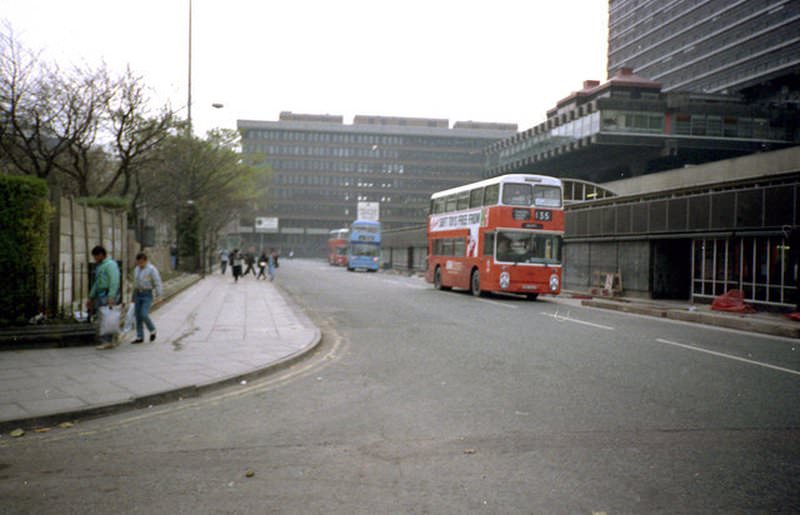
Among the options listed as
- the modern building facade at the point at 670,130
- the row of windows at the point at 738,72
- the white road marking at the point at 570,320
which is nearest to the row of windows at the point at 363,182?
the row of windows at the point at 738,72

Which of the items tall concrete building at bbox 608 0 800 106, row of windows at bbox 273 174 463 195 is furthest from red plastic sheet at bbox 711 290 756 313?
row of windows at bbox 273 174 463 195

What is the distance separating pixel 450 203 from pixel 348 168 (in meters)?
102

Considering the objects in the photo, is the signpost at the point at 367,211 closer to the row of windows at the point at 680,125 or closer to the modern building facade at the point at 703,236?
the row of windows at the point at 680,125

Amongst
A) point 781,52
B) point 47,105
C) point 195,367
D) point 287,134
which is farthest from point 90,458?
point 287,134

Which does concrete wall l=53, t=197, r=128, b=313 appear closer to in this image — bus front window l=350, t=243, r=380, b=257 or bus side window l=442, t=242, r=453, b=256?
bus side window l=442, t=242, r=453, b=256

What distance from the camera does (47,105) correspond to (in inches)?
896

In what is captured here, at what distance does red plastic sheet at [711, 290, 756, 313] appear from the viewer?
17094 mm

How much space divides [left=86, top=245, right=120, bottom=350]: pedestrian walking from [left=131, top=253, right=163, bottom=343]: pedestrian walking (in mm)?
582

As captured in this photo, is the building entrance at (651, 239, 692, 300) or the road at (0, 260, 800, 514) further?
the building entrance at (651, 239, 692, 300)

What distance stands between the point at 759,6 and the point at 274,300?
6749 centimetres

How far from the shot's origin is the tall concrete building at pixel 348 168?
121 m

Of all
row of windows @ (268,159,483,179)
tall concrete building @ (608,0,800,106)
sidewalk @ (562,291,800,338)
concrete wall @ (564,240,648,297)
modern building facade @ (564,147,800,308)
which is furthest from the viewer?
row of windows @ (268,159,483,179)

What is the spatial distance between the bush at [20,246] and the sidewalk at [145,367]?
93cm

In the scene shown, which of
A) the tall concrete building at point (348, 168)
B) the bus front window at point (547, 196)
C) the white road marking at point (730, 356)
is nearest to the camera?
the white road marking at point (730, 356)
